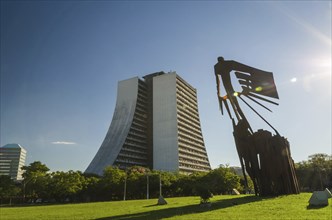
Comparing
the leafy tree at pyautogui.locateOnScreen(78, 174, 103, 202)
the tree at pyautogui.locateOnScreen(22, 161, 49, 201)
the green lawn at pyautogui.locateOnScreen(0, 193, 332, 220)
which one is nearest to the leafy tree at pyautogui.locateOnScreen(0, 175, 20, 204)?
the tree at pyautogui.locateOnScreen(22, 161, 49, 201)

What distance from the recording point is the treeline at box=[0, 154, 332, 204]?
5556 cm

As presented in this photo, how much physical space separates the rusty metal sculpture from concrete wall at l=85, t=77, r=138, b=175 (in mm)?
63270

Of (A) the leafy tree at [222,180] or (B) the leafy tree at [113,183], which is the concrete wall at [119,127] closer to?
(B) the leafy tree at [113,183]

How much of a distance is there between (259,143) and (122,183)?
38.8 meters

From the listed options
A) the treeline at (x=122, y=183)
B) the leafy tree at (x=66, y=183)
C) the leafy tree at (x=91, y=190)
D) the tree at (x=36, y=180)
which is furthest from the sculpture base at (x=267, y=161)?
the tree at (x=36, y=180)

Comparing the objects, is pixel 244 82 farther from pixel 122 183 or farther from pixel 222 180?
pixel 122 183

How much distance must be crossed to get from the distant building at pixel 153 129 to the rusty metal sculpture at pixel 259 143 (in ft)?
216

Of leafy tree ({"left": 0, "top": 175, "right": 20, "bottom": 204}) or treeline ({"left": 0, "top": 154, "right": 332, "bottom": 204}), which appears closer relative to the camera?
treeline ({"left": 0, "top": 154, "right": 332, "bottom": 204})

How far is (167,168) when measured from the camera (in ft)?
305

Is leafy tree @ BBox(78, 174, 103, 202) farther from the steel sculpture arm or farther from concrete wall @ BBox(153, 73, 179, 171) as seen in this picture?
the steel sculpture arm

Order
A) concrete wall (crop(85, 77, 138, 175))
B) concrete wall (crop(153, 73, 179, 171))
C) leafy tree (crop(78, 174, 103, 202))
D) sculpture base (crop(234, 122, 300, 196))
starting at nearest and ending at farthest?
sculpture base (crop(234, 122, 300, 196))
leafy tree (crop(78, 174, 103, 202))
concrete wall (crop(85, 77, 138, 175))
concrete wall (crop(153, 73, 179, 171))

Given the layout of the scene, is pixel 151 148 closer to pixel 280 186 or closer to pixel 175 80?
pixel 175 80

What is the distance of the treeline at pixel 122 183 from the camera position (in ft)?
182

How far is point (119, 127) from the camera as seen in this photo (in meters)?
97.4
